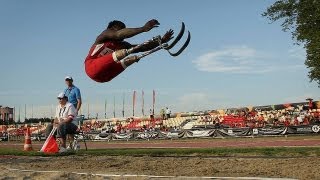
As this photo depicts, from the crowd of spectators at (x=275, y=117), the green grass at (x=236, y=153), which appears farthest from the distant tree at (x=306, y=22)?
the green grass at (x=236, y=153)

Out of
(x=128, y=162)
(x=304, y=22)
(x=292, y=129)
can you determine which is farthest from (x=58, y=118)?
(x=304, y=22)

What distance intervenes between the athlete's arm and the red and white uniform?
108mm

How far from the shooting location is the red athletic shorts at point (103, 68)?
754 centimetres

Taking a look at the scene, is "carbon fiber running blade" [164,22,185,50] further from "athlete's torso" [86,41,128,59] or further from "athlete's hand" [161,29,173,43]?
"athlete's torso" [86,41,128,59]

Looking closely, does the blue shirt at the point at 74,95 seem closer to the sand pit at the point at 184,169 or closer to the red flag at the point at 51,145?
the red flag at the point at 51,145

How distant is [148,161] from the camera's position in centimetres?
856

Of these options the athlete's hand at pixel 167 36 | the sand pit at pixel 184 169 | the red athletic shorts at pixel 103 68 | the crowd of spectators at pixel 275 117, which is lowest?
the sand pit at pixel 184 169

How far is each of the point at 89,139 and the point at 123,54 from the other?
3000cm

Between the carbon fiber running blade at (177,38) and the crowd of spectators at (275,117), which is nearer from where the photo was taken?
the carbon fiber running blade at (177,38)

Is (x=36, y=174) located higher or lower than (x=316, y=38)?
lower

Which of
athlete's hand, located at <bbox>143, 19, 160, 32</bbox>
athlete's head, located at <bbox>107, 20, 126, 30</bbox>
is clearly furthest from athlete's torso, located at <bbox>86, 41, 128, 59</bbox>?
athlete's hand, located at <bbox>143, 19, 160, 32</bbox>

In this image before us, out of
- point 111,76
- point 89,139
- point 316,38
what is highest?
point 316,38

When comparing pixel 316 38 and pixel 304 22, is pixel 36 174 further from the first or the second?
pixel 304 22

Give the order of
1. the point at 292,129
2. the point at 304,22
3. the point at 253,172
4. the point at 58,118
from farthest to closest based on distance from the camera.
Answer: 1. the point at 304,22
2. the point at 292,129
3. the point at 58,118
4. the point at 253,172
